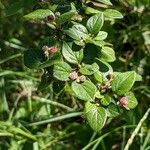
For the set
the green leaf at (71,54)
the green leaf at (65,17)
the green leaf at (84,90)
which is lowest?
the green leaf at (84,90)

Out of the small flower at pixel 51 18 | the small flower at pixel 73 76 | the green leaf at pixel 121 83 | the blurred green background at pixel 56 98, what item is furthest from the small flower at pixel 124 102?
the blurred green background at pixel 56 98

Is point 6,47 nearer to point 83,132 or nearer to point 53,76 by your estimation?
point 83,132

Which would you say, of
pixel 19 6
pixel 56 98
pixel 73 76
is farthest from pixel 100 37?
pixel 56 98

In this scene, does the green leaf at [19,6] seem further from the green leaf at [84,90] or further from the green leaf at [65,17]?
the green leaf at [84,90]

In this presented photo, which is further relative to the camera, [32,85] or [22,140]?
[32,85]

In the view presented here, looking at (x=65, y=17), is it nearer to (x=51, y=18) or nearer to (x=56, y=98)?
(x=51, y=18)

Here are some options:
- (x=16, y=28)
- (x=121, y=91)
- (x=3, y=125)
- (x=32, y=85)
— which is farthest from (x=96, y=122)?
(x=16, y=28)
